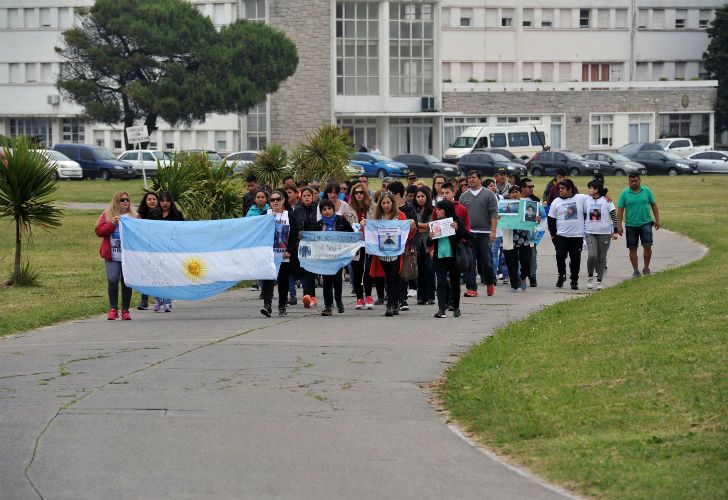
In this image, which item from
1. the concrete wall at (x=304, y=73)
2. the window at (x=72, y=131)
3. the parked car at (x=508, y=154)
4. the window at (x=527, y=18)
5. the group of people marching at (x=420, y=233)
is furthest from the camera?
the window at (x=527, y=18)

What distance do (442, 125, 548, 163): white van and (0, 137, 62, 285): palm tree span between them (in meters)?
54.9

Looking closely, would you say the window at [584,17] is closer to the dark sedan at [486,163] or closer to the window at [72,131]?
the dark sedan at [486,163]

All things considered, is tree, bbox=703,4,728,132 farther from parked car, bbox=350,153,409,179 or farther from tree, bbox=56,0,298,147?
parked car, bbox=350,153,409,179

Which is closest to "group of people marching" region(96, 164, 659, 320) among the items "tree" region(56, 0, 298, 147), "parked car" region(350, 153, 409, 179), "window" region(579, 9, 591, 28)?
"parked car" region(350, 153, 409, 179)

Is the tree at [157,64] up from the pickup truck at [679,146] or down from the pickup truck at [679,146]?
up

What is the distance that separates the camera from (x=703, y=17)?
335 ft

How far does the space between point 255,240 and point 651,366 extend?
7.91 meters

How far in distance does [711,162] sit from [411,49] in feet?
91.0

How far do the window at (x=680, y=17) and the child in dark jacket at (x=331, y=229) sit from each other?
85.9 meters

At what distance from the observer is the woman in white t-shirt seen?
73.1 ft

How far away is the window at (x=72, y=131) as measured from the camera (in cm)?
9881

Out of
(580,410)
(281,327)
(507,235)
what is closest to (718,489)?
(580,410)

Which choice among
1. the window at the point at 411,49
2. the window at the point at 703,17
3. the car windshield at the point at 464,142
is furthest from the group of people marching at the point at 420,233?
the window at the point at 703,17

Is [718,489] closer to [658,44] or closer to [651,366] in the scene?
[651,366]
